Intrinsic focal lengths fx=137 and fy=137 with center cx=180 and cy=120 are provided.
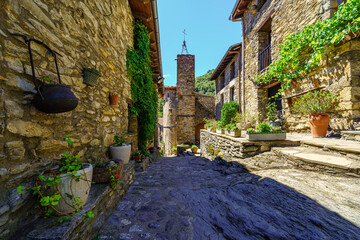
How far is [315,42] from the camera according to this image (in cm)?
381

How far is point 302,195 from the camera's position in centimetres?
170

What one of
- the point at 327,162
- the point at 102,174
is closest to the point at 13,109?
the point at 102,174

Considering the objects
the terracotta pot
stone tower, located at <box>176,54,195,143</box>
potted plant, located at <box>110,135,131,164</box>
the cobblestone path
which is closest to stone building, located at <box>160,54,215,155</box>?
stone tower, located at <box>176,54,195,143</box>

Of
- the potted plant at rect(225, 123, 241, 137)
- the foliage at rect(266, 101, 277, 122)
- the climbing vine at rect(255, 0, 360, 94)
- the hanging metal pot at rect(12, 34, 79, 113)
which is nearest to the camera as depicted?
the hanging metal pot at rect(12, 34, 79, 113)

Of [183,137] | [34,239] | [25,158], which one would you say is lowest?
[183,137]

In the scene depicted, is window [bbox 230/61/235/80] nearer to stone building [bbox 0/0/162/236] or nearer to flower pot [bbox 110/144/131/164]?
stone building [bbox 0/0/162/236]

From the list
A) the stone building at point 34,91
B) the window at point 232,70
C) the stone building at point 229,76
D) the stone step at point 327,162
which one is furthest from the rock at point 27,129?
the window at point 232,70

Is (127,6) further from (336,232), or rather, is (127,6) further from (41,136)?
(336,232)

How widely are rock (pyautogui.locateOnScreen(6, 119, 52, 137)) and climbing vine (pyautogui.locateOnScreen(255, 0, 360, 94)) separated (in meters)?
5.68

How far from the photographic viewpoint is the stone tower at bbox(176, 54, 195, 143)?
39.8ft

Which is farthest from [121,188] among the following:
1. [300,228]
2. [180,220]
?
[300,228]

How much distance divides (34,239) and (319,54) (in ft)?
20.5

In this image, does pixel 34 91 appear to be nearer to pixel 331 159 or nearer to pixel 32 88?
pixel 32 88

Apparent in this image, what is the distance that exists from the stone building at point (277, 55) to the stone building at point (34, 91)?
5.52 metres
